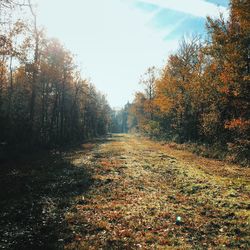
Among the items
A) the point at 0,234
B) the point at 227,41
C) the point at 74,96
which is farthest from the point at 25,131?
the point at 74,96

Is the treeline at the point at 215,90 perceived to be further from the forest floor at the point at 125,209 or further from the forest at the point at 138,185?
the forest floor at the point at 125,209

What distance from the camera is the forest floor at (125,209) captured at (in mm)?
9875

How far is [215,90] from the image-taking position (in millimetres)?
35719

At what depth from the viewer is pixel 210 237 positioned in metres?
10.1

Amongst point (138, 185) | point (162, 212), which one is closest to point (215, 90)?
point (138, 185)

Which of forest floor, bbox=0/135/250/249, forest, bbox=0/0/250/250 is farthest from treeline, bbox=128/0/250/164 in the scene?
forest floor, bbox=0/135/250/249

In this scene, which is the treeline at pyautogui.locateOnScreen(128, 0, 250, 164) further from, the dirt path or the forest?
the dirt path

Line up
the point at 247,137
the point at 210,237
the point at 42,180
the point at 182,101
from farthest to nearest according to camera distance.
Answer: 1. the point at 182,101
2. the point at 247,137
3. the point at 42,180
4. the point at 210,237

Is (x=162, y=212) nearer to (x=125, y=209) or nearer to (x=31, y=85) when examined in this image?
(x=125, y=209)

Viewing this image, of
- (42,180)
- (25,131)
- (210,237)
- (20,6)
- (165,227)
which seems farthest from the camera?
(25,131)

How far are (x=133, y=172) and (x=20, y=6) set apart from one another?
41.9ft

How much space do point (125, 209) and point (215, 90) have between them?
25728mm

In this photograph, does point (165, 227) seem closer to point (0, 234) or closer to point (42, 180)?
point (0, 234)

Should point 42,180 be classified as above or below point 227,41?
below
